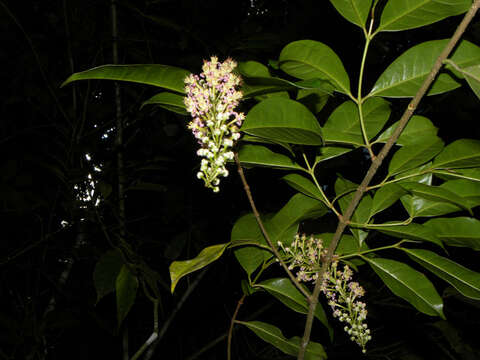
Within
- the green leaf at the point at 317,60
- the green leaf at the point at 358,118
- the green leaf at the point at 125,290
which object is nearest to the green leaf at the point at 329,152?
the green leaf at the point at 358,118

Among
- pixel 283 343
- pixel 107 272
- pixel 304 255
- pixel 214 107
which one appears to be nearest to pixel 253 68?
Result: pixel 214 107

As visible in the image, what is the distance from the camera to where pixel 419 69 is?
64cm

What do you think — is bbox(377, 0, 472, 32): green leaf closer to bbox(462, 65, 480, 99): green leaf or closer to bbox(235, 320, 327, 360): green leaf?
bbox(462, 65, 480, 99): green leaf

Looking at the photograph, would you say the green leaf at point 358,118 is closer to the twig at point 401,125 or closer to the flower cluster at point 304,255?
the twig at point 401,125

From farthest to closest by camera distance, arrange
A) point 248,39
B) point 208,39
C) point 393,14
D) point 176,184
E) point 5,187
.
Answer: point 176,184, point 208,39, point 248,39, point 5,187, point 393,14

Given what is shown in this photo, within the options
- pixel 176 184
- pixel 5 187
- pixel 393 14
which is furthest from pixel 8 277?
pixel 393 14

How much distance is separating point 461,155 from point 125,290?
80 centimetres

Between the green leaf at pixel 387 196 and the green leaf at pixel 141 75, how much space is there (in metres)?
0.42

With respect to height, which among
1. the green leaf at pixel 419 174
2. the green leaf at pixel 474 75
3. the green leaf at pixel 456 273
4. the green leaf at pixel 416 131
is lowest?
the green leaf at pixel 456 273

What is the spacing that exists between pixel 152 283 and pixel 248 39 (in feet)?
3.53

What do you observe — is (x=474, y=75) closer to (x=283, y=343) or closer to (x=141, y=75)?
(x=141, y=75)

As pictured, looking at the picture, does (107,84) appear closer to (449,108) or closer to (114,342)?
(114,342)

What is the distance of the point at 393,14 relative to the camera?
617 millimetres

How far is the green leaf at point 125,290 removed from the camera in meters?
0.91
